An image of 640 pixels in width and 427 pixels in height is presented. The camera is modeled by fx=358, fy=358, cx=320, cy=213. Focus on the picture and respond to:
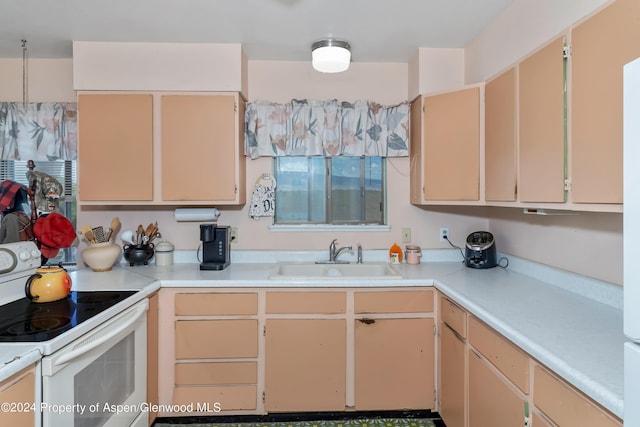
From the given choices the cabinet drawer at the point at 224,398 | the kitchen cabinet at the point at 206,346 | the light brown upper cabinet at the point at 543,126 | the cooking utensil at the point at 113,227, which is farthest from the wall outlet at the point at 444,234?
the cooking utensil at the point at 113,227

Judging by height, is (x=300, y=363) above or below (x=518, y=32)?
below

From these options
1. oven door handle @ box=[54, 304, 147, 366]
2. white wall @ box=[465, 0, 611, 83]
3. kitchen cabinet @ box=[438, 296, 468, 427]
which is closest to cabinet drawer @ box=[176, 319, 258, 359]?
oven door handle @ box=[54, 304, 147, 366]

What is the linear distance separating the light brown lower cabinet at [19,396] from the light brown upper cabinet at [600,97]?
1971mm

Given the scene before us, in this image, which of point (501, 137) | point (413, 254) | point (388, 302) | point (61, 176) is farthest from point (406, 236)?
point (61, 176)

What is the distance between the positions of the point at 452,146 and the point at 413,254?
0.82 meters

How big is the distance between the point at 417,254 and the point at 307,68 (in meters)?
1.63

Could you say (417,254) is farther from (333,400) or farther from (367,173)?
(333,400)

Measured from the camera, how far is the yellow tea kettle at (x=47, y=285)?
1597 mm

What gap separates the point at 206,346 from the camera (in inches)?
83.1

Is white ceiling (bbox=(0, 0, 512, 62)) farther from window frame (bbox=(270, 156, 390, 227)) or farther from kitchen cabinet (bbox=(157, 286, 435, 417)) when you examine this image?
kitchen cabinet (bbox=(157, 286, 435, 417))

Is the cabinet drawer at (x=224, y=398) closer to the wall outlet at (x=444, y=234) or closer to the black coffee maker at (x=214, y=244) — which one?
the black coffee maker at (x=214, y=244)

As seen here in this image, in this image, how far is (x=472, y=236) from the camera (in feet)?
8.16

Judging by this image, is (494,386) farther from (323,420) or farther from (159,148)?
(159,148)

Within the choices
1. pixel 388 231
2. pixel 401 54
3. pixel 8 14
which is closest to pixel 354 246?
pixel 388 231
